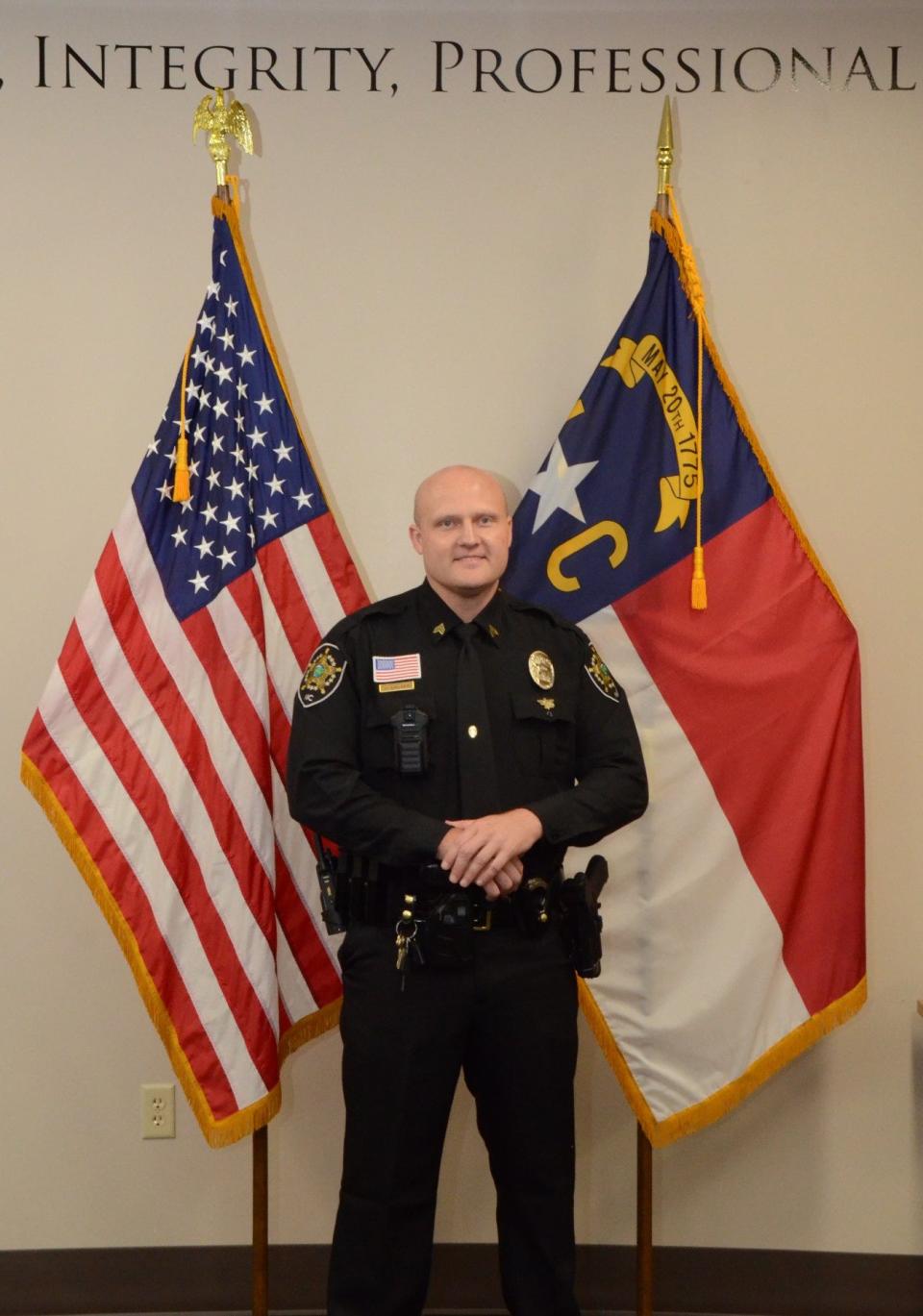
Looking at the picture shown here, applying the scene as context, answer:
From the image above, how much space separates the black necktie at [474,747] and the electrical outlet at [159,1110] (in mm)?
1102

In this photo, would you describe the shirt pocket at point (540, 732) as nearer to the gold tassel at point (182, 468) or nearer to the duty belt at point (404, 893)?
the duty belt at point (404, 893)

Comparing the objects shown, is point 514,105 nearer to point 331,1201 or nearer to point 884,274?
point 884,274

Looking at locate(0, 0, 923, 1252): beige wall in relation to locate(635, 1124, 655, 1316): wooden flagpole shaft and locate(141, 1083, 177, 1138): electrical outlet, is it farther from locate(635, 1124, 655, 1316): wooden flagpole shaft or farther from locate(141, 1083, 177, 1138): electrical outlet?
locate(635, 1124, 655, 1316): wooden flagpole shaft

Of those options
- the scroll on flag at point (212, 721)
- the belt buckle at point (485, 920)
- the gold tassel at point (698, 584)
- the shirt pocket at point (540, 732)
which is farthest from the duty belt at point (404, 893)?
the gold tassel at point (698, 584)

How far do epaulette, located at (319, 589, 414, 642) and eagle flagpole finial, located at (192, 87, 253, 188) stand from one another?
0.95m

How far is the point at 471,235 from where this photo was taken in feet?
8.84

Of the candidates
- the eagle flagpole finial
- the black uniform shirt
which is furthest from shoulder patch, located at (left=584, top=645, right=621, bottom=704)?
the eagle flagpole finial

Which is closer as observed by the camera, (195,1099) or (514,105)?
(195,1099)

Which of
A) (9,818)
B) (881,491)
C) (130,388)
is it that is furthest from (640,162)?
(9,818)

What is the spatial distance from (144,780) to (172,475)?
59 centimetres

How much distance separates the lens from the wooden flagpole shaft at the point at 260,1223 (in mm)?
2449

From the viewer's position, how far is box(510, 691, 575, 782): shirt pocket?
2170 mm

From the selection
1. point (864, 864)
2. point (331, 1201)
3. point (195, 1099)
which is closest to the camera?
point (195, 1099)

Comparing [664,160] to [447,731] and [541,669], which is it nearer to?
[541,669]
